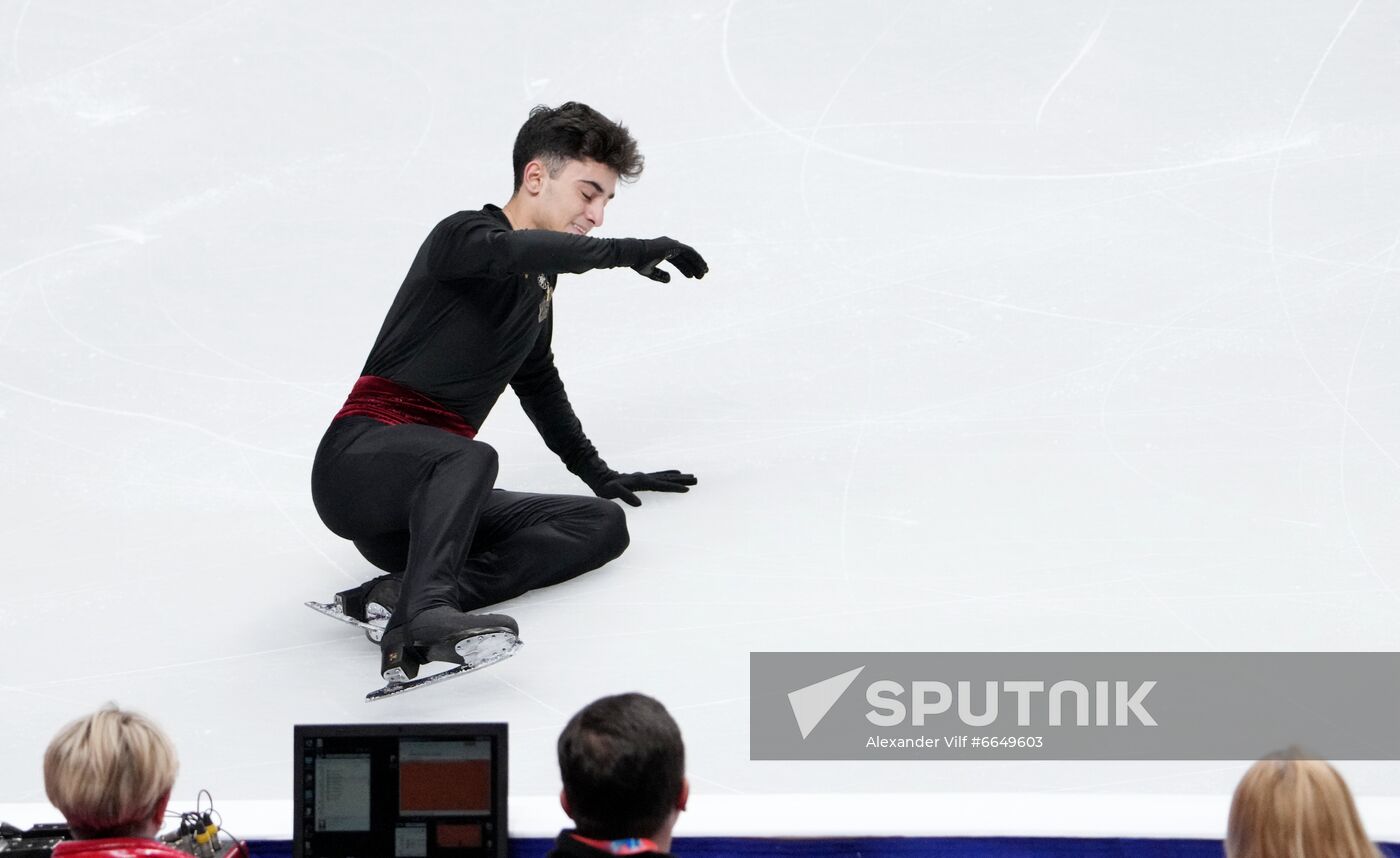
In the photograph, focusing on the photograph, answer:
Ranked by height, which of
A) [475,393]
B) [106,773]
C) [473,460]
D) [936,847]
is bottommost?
[936,847]

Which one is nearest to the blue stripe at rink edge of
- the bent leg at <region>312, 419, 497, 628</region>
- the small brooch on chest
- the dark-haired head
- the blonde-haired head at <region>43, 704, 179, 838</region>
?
the dark-haired head

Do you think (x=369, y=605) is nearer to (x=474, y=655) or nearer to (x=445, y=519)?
(x=445, y=519)

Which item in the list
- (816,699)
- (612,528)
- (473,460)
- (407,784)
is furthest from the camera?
(612,528)

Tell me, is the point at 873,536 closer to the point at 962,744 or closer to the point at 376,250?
the point at 962,744

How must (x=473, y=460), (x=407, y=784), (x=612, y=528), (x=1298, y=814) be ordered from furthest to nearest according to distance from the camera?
(x=612, y=528), (x=473, y=460), (x=407, y=784), (x=1298, y=814)

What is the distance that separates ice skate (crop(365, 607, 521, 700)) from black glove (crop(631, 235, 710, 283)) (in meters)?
0.76

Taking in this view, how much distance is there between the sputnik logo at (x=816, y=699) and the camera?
2561 mm

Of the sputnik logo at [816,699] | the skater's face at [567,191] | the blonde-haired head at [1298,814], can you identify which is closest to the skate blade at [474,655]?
the sputnik logo at [816,699]

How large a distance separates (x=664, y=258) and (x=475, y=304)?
15.0 inches

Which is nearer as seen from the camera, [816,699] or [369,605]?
[816,699]

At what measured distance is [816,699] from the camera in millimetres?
2641

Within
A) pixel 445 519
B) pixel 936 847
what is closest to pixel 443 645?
pixel 445 519

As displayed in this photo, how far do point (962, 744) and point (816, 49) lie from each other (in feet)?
11.3

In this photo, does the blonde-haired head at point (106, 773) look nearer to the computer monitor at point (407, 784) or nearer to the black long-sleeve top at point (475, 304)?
the computer monitor at point (407, 784)
